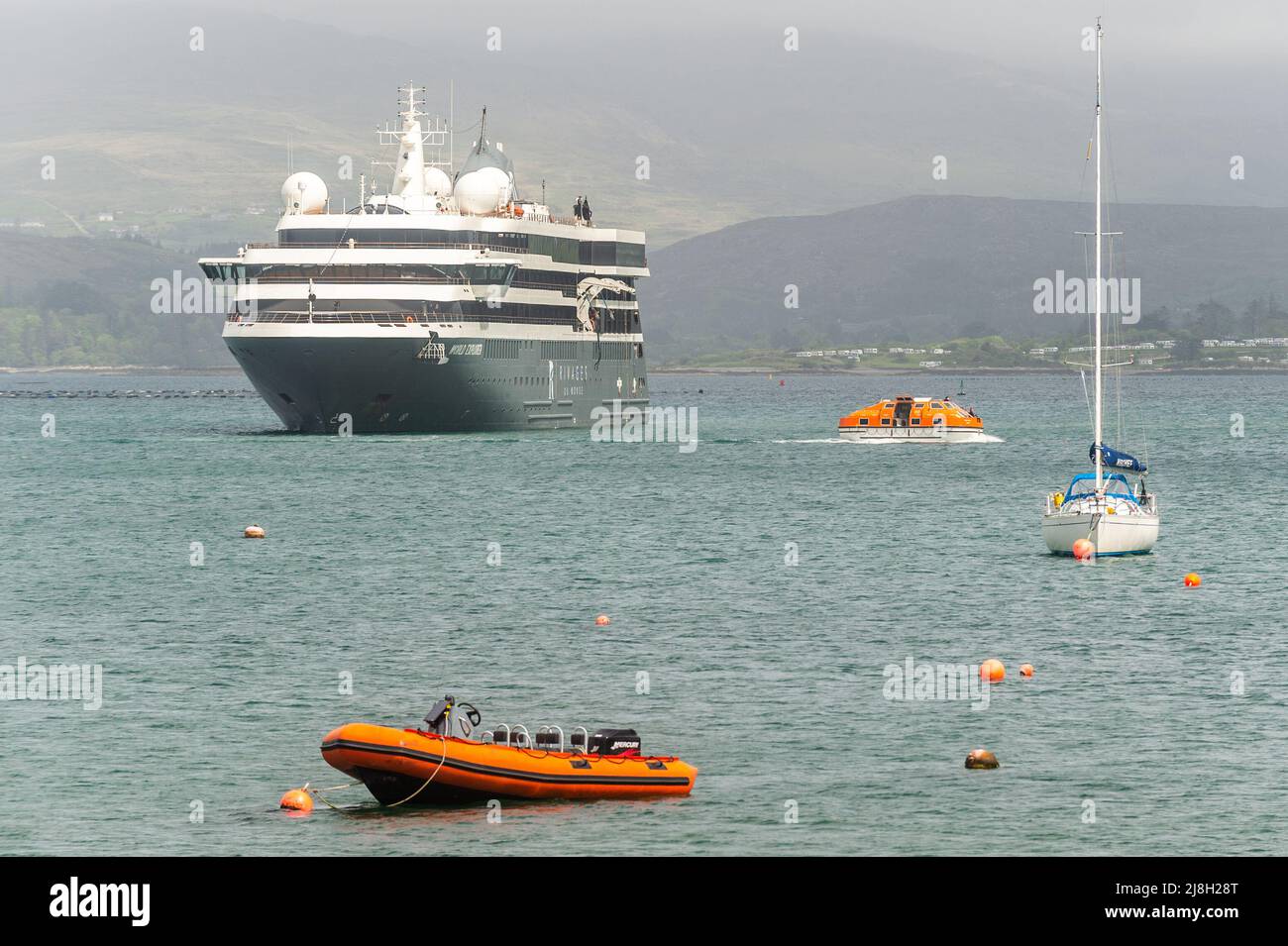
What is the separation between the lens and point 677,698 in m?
39.4

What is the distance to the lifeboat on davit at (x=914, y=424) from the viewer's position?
14375 centimetres

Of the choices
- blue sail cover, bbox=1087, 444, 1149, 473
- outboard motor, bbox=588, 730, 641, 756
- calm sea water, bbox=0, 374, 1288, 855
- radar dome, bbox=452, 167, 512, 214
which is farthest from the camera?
radar dome, bbox=452, 167, 512, 214

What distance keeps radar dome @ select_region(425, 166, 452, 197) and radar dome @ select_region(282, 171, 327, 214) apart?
15317mm

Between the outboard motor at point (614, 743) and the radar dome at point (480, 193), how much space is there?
108 m

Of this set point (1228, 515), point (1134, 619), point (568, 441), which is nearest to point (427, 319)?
point (568, 441)

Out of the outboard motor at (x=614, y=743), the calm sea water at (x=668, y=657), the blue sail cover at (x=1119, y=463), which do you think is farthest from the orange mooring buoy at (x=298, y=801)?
the blue sail cover at (x=1119, y=463)

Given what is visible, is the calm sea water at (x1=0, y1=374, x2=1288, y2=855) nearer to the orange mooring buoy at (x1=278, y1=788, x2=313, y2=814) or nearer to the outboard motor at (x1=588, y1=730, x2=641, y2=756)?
the orange mooring buoy at (x1=278, y1=788, x2=313, y2=814)

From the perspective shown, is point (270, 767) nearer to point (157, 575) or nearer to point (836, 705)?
point (836, 705)

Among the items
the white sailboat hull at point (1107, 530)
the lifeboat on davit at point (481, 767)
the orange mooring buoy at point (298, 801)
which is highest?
the white sailboat hull at point (1107, 530)

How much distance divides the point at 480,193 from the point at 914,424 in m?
35.7

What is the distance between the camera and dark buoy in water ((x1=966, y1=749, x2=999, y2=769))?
33.3 meters

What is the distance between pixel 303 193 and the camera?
130 meters

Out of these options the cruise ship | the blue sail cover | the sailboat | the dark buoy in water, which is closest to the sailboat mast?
the sailboat

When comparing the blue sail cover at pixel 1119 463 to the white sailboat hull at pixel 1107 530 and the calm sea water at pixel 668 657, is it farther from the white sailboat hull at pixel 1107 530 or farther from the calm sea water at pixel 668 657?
the white sailboat hull at pixel 1107 530
